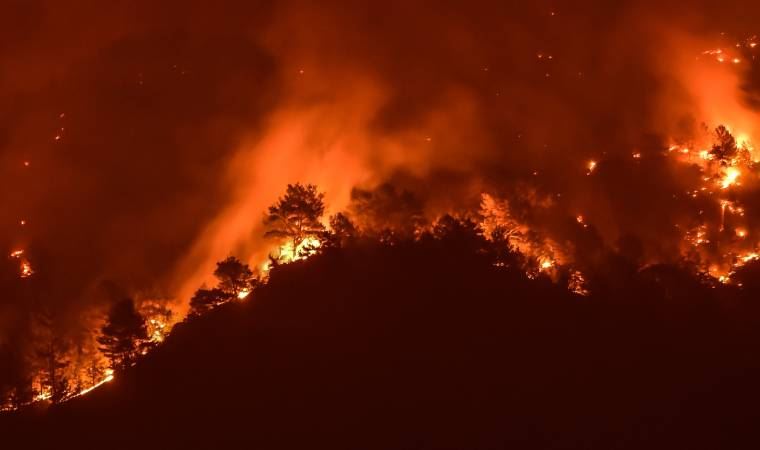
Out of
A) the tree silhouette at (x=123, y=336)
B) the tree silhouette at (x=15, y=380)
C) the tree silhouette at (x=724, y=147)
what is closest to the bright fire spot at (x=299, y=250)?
the tree silhouette at (x=123, y=336)

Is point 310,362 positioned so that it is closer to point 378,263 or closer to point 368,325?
point 368,325

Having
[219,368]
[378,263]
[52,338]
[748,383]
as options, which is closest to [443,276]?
[378,263]

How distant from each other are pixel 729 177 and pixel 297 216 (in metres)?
38.7

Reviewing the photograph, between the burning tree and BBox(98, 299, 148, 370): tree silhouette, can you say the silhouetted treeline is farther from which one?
BBox(98, 299, 148, 370): tree silhouette

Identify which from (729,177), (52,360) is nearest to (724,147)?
(729,177)

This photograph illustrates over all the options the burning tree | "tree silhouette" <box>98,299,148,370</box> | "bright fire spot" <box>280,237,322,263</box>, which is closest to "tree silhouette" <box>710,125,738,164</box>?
"bright fire spot" <box>280,237,322,263</box>

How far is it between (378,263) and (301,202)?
1075 cm

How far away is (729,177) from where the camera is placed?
2655 inches

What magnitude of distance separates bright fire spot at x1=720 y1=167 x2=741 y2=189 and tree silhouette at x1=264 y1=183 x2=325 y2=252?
118 feet

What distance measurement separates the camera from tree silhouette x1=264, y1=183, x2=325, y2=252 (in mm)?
62500

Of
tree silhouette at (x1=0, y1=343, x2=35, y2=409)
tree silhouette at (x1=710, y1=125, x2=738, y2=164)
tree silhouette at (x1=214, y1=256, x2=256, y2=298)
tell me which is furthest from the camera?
tree silhouette at (x1=710, y1=125, x2=738, y2=164)

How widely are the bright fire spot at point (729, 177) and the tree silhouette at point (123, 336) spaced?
51.2 meters

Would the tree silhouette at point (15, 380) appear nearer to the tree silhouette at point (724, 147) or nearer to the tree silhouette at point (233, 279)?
the tree silhouette at point (233, 279)

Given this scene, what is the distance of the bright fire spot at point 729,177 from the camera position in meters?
67.0
